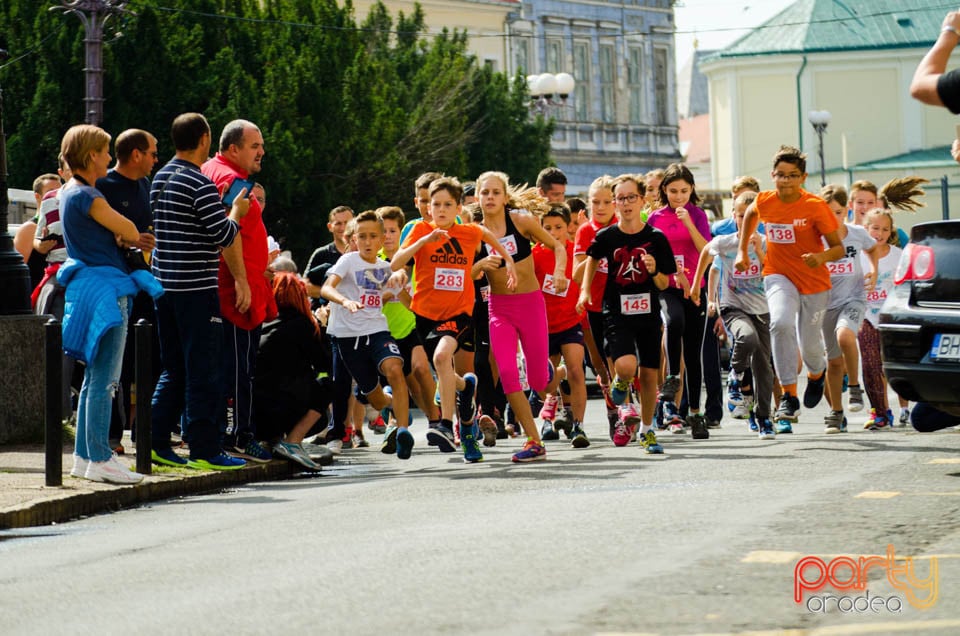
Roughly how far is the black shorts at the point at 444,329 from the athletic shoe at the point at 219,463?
6.03ft

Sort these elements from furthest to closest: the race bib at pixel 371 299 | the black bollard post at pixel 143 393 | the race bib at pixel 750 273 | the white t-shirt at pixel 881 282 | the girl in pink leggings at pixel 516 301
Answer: the white t-shirt at pixel 881 282
the race bib at pixel 750 273
the race bib at pixel 371 299
the girl in pink leggings at pixel 516 301
the black bollard post at pixel 143 393

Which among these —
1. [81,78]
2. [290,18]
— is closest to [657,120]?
[290,18]

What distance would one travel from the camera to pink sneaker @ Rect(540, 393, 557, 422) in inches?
584

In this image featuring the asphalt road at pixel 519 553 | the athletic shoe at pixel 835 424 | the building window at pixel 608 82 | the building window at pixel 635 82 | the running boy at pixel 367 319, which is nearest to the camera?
the asphalt road at pixel 519 553

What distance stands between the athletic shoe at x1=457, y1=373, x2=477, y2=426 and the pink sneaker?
6.39 ft

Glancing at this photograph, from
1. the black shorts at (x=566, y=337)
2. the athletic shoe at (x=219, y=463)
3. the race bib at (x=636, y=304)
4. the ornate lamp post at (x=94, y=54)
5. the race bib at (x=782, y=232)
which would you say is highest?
the ornate lamp post at (x=94, y=54)

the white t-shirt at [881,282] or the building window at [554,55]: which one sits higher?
the building window at [554,55]

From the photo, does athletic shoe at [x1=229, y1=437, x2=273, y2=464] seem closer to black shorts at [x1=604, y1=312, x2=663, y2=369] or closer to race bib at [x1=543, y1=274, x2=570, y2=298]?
black shorts at [x1=604, y1=312, x2=663, y2=369]

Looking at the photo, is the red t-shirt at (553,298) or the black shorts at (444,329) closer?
the black shorts at (444,329)

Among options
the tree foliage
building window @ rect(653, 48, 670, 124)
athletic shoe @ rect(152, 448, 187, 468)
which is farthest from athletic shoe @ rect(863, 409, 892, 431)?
building window @ rect(653, 48, 670, 124)

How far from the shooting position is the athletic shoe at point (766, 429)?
1312cm

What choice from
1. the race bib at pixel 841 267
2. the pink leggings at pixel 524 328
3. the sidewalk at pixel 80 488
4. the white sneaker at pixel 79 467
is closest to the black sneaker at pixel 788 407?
the race bib at pixel 841 267

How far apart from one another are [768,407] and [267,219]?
21.7m

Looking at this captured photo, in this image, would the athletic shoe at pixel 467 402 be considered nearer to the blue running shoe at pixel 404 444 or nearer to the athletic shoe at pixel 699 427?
the blue running shoe at pixel 404 444
